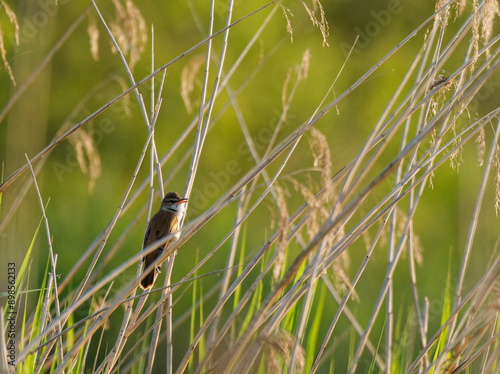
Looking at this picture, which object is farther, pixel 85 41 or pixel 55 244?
pixel 85 41

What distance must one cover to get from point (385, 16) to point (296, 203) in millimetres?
3125

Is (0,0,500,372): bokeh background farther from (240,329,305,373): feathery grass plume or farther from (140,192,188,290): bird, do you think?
(240,329,305,373): feathery grass plume

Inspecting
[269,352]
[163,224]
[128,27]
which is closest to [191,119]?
[163,224]

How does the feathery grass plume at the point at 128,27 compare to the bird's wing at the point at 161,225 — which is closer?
the feathery grass plume at the point at 128,27

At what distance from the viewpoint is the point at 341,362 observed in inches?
309

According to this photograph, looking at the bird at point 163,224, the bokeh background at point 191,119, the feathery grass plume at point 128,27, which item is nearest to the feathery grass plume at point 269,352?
the feathery grass plume at point 128,27

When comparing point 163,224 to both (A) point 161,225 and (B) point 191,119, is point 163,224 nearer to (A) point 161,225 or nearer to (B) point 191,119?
(A) point 161,225

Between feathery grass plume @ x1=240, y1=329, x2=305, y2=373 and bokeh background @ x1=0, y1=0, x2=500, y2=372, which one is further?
bokeh background @ x1=0, y1=0, x2=500, y2=372

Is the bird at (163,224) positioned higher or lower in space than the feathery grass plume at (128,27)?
lower

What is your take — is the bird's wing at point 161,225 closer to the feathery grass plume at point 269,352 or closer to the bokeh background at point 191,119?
the feathery grass plume at point 269,352

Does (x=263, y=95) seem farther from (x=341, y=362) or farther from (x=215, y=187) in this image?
(x=341, y=362)

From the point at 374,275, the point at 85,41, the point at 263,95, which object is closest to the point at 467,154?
the point at 374,275

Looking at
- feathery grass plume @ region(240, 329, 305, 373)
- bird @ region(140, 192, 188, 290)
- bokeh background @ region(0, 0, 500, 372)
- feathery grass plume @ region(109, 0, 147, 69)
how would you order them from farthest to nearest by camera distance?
1. bokeh background @ region(0, 0, 500, 372)
2. bird @ region(140, 192, 188, 290)
3. feathery grass plume @ region(109, 0, 147, 69)
4. feathery grass plume @ region(240, 329, 305, 373)

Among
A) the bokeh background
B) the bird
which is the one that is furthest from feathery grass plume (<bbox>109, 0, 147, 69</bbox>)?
the bokeh background
